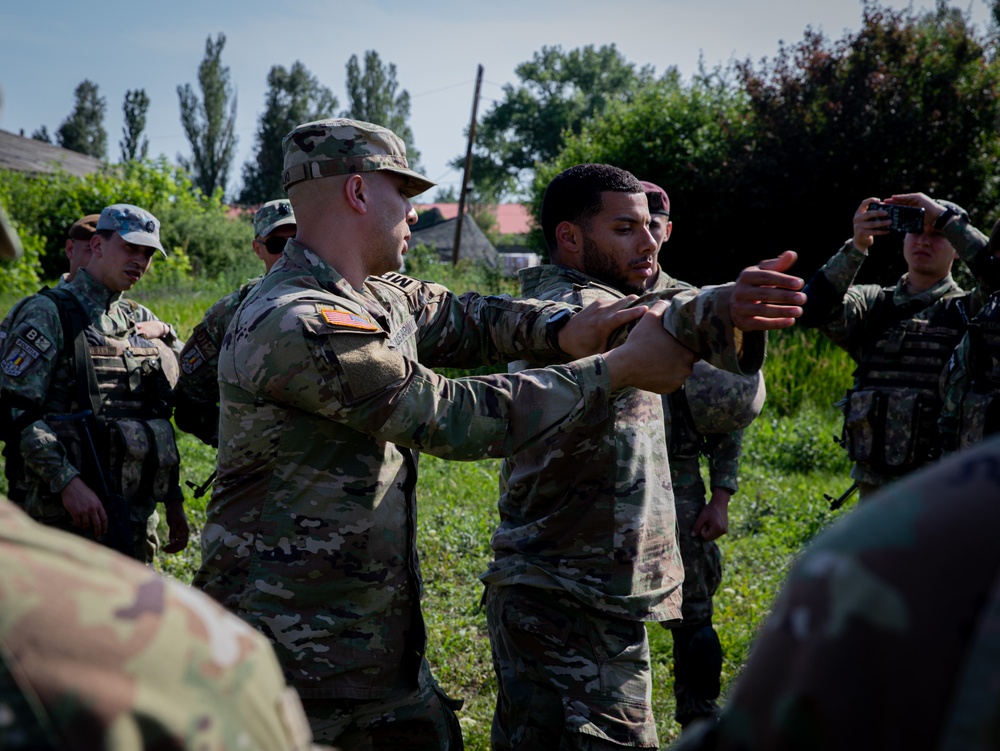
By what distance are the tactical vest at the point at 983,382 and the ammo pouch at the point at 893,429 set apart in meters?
0.54

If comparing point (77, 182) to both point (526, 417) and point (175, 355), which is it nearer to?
point (175, 355)

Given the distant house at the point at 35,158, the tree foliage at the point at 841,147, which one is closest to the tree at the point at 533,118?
the distant house at the point at 35,158

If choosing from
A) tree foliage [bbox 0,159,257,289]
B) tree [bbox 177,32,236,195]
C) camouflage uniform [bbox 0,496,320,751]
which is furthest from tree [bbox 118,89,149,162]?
camouflage uniform [bbox 0,496,320,751]

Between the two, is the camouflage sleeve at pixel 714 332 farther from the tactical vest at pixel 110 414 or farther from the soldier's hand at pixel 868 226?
the tactical vest at pixel 110 414

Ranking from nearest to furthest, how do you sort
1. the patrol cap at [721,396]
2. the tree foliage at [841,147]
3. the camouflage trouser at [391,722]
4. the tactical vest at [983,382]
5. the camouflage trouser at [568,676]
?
the camouflage trouser at [391,722] < the camouflage trouser at [568,676] < the patrol cap at [721,396] < the tactical vest at [983,382] < the tree foliage at [841,147]

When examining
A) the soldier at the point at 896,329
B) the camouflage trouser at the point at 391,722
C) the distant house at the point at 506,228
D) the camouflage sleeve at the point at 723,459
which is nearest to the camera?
the camouflage trouser at the point at 391,722

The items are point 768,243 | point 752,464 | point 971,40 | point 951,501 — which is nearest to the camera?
point 951,501

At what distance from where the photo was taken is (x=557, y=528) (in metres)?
3.16

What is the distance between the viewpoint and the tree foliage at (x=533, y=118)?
5703 centimetres

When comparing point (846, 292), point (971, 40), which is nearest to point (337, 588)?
point (846, 292)

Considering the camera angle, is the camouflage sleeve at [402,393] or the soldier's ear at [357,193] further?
the soldier's ear at [357,193]

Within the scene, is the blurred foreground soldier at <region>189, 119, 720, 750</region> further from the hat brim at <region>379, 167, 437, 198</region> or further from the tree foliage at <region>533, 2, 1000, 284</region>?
the tree foliage at <region>533, 2, 1000, 284</region>

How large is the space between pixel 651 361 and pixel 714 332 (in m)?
0.18

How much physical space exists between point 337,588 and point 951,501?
1999 mm
